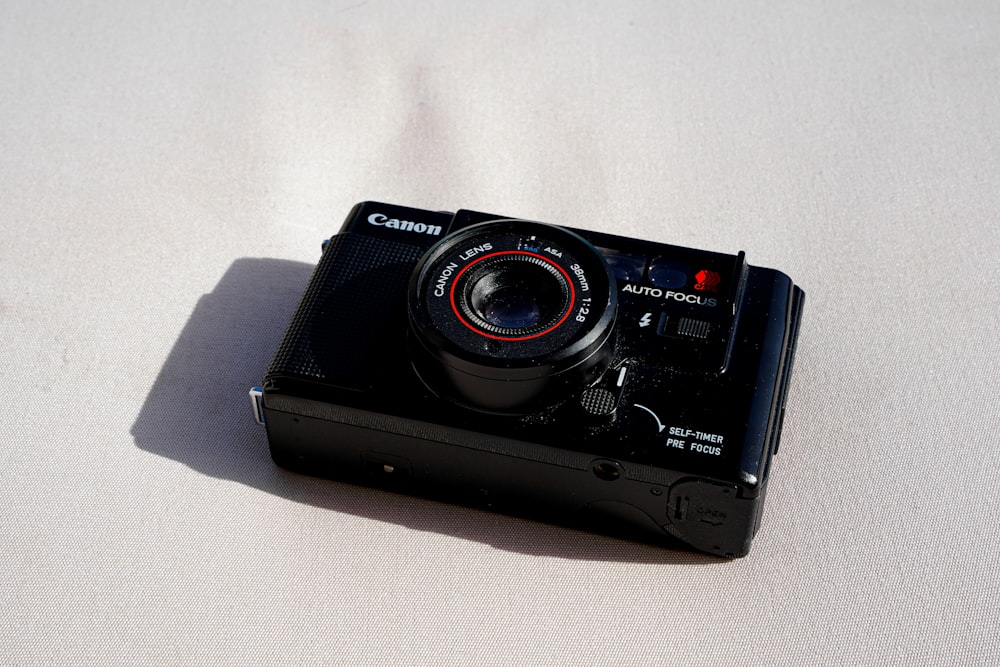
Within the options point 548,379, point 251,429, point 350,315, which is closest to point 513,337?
point 548,379

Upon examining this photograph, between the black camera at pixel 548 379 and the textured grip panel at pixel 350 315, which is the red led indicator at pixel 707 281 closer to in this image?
the black camera at pixel 548 379

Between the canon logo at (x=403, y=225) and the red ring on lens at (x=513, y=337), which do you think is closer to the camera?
the red ring on lens at (x=513, y=337)

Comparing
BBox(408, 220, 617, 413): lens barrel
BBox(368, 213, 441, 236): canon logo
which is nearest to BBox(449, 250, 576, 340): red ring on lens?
BBox(408, 220, 617, 413): lens barrel

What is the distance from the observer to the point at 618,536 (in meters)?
1.34

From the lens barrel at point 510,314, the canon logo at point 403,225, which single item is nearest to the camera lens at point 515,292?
the lens barrel at point 510,314

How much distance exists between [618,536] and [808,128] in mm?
753

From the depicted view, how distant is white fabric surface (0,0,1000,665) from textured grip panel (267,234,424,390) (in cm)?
15

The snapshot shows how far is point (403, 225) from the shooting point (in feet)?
4.75

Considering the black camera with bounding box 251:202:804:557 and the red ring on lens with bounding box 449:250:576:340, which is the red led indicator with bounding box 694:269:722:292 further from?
the red ring on lens with bounding box 449:250:576:340

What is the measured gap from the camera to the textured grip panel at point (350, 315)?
4.32 feet

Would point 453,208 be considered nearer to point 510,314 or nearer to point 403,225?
point 403,225

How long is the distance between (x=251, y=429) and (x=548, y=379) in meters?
0.37

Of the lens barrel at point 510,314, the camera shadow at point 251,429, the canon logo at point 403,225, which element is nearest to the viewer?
the lens barrel at point 510,314

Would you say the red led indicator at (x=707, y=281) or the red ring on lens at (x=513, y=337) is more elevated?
the red led indicator at (x=707, y=281)
